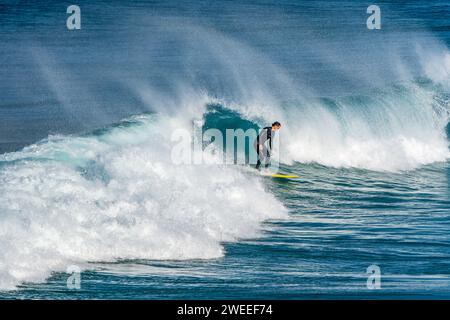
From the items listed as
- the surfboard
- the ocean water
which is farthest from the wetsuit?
the ocean water

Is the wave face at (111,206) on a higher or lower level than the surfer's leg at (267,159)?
lower

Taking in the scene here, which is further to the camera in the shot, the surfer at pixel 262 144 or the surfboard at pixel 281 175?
the surfboard at pixel 281 175

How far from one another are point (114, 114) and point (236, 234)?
36.8 ft

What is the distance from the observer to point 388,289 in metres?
13.8

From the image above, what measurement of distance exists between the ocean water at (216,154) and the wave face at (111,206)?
34mm

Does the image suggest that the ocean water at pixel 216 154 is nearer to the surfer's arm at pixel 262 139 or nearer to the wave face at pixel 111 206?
the wave face at pixel 111 206

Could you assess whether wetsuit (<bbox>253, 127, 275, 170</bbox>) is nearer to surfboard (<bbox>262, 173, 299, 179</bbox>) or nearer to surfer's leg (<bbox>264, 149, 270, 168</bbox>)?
surfer's leg (<bbox>264, 149, 270, 168</bbox>)

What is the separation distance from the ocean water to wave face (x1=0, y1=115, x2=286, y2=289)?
3 cm

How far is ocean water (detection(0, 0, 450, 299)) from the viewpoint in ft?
47.4

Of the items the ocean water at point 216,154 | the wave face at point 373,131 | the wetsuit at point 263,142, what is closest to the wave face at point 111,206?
the ocean water at point 216,154

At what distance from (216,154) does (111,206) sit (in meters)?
6.18

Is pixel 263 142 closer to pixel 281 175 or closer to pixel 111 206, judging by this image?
pixel 281 175

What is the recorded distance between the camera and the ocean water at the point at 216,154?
14461 mm

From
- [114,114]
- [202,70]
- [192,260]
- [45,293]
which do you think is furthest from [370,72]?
[45,293]
